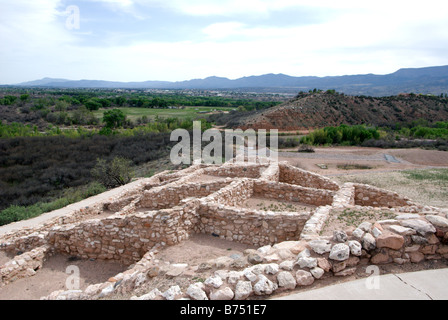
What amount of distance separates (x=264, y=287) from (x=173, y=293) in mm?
1049

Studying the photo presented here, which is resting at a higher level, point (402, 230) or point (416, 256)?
point (402, 230)

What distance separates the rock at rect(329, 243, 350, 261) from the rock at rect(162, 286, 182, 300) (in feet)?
6.26

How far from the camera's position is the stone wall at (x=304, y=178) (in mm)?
9773

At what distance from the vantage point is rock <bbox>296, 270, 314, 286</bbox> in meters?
3.39

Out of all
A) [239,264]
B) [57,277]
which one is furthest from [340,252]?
[57,277]

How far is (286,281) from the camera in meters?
3.37

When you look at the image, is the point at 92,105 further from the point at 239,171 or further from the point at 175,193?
the point at 175,193

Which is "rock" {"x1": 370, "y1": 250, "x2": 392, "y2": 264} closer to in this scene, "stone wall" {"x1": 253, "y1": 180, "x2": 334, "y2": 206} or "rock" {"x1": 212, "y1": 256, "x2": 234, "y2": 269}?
"rock" {"x1": 212, "y1": 256, "x2": 234, "y2": 269}

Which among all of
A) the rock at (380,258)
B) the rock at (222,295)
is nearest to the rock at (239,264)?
the rock at (222,295)

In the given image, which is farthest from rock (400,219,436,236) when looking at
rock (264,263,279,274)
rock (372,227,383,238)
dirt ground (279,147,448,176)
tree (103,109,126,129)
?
tree (103,109,126,129)

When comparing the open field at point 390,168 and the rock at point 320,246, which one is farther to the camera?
the open field at point 390,168

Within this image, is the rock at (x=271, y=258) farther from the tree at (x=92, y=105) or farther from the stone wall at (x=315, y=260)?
the tree at (x=92, y=105)

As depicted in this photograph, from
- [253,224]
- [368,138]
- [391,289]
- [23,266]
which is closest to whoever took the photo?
[391,289]

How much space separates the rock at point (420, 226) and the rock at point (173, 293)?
316 cm
